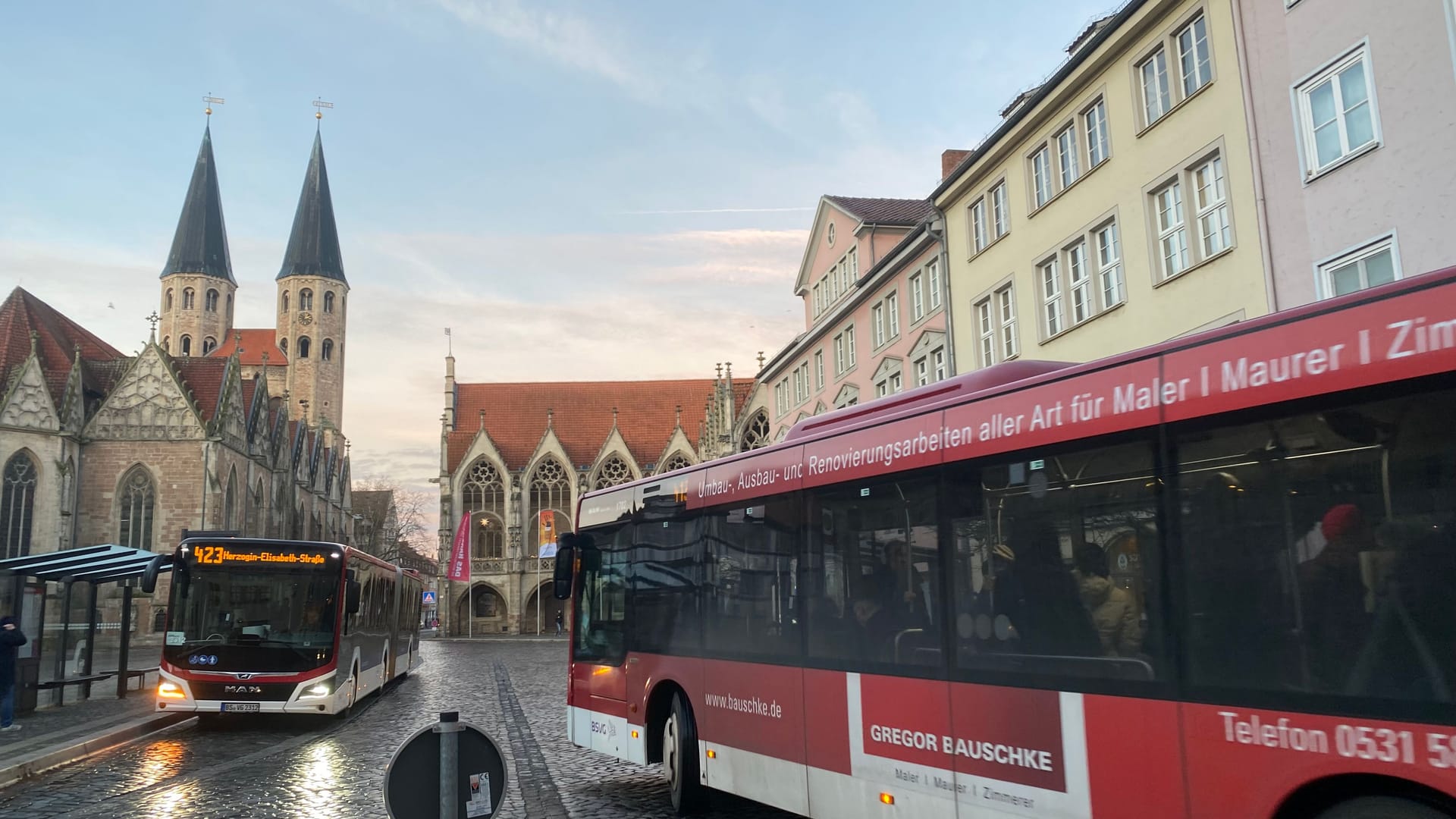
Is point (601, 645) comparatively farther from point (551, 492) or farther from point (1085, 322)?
point (551, 492)

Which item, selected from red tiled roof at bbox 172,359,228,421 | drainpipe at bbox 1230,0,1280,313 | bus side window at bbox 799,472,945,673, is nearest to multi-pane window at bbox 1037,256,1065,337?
drainpipe at bbox 1230,0,1280,313

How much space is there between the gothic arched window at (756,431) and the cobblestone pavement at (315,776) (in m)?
45.3

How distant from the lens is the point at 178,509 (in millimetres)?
53875

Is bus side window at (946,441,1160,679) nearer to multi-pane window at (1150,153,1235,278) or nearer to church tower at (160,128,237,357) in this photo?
multi-pane window at (1150,153,1235,278)

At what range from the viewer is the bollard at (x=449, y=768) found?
4215mm

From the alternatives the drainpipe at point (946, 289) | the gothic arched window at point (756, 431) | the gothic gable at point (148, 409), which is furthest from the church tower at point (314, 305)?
the drainpipe at point (946, 289)

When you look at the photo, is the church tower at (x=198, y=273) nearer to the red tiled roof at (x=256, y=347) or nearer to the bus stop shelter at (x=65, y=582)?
the red tiled roof at (x=256, y=347)

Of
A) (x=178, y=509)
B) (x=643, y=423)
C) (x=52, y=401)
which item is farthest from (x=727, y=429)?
(x=52, y=401)

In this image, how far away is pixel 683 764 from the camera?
8.39m

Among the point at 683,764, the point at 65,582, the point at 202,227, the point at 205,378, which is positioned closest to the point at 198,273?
the point at 202,227

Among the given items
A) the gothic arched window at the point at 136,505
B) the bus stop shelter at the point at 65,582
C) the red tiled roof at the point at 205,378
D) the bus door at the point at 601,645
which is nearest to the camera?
the bus door at the point at 601,645

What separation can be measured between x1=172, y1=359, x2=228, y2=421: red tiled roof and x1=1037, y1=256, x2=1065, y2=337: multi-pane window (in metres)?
48.3

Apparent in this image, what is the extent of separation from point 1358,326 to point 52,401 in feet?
195

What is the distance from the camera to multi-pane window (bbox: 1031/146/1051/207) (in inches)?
867
